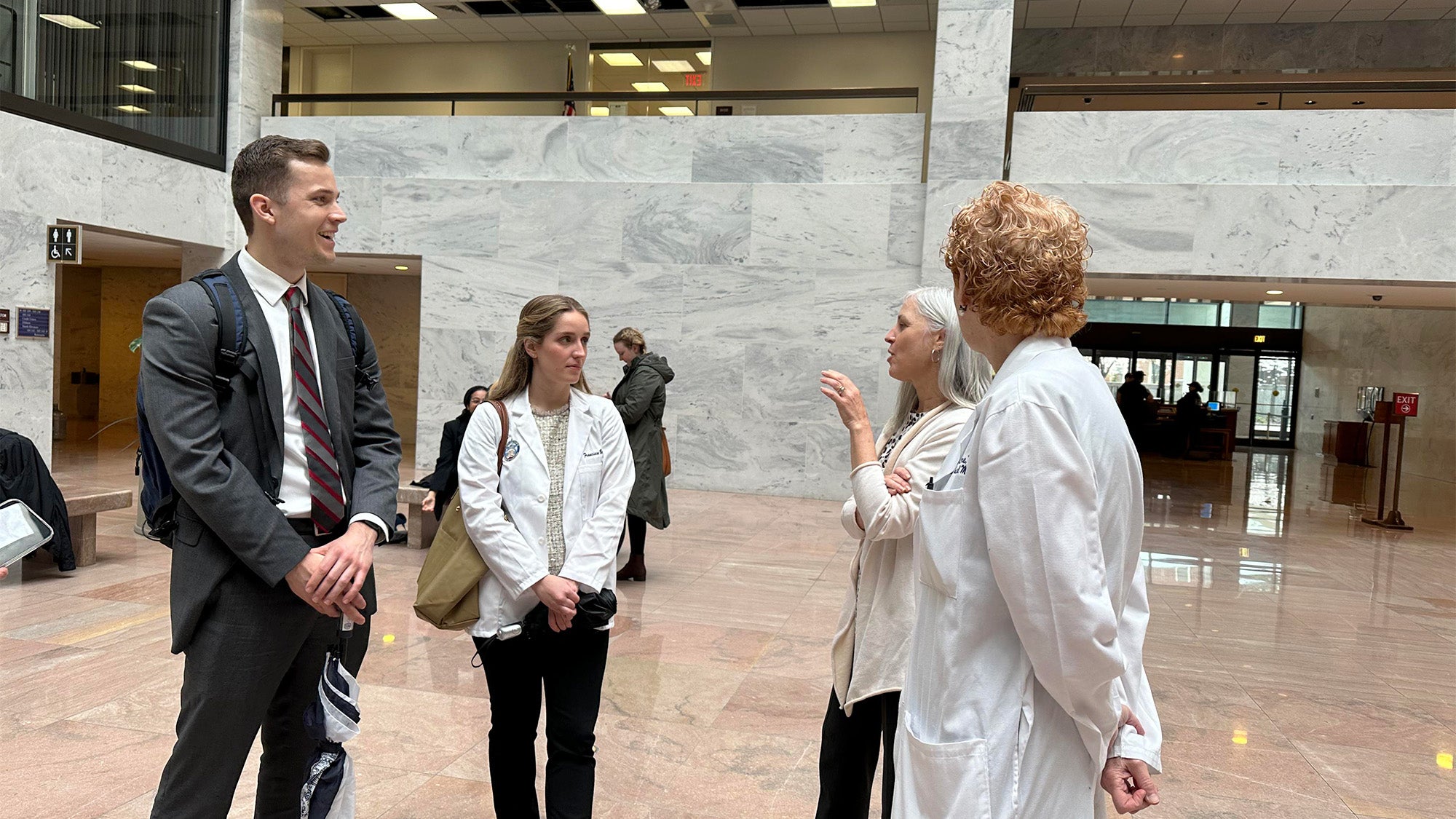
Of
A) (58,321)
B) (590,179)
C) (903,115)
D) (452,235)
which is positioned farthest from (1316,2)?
(58,321)

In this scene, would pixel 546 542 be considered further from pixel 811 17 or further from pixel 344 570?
pixel 811 17

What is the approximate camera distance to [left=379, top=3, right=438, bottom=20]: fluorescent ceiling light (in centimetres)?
1689

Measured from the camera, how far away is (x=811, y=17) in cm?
1647

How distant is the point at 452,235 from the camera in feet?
43.9

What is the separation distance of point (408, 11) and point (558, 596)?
16.7 metres

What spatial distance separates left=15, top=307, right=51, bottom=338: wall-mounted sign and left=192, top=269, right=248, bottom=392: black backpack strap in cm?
1040

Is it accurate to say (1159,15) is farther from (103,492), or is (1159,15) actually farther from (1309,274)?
(103,492)

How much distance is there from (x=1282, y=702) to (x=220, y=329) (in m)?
5.04

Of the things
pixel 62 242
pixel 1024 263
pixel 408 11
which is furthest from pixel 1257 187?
pixel 408 11

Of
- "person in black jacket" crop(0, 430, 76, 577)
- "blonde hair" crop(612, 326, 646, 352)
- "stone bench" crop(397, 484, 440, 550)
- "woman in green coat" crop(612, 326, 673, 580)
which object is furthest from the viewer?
"stone bench" crop(397, 484, 440, 550)

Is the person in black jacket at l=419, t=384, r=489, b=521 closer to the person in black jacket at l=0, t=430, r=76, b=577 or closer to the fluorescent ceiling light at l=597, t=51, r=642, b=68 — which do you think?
the person in black jacket at l=0, t=430, r=76, b=577

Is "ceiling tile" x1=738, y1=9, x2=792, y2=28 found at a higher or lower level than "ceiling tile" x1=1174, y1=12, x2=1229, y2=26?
lower

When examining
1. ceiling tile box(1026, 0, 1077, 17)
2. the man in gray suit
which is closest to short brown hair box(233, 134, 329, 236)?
the man in gray suit

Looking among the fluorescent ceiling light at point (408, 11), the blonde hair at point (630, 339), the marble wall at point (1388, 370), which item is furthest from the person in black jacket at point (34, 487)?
the marble wall at point (1388, 370)
